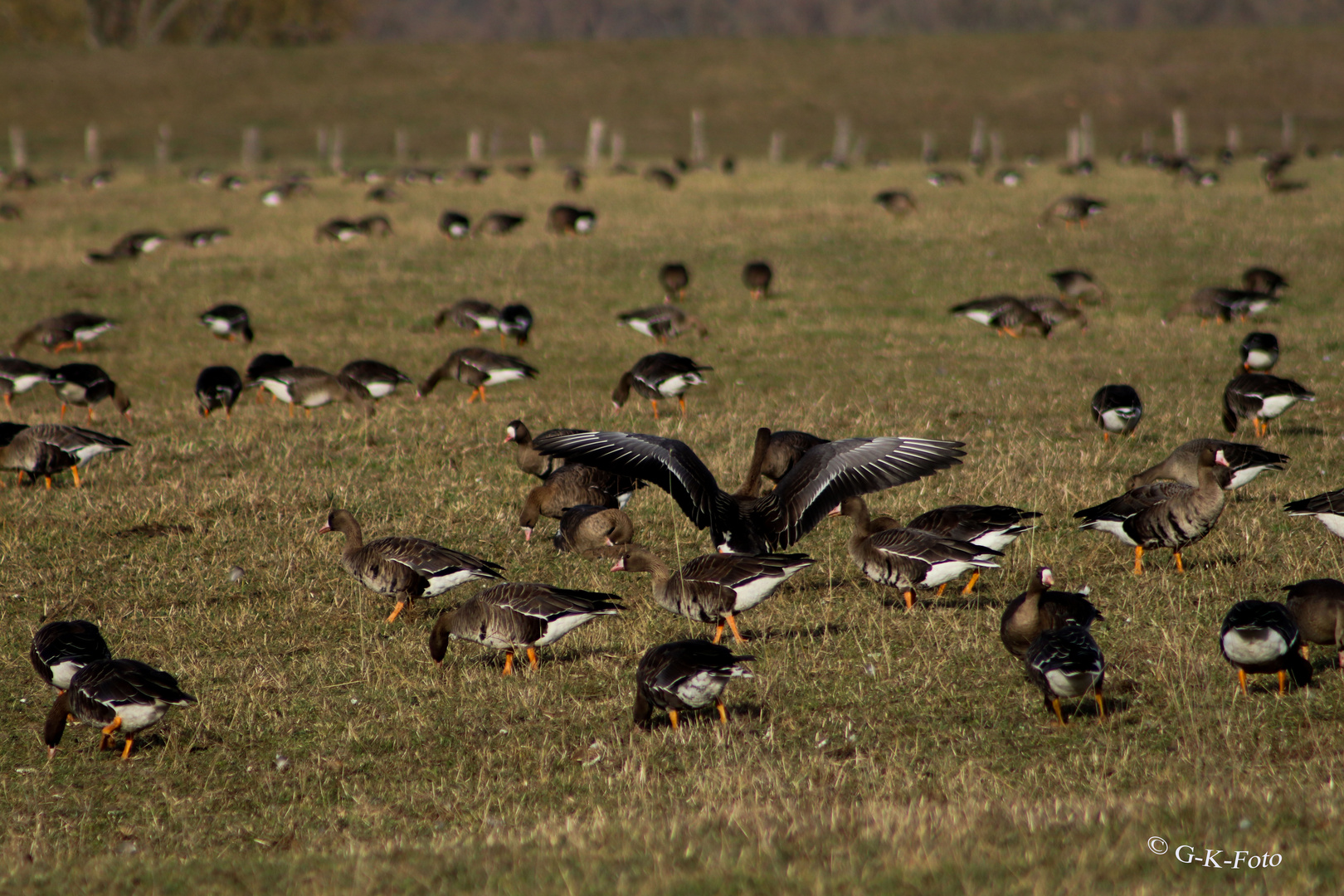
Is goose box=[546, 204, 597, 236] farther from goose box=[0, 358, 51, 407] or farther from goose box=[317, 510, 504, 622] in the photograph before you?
goose box=[317, 510, 504, 622]

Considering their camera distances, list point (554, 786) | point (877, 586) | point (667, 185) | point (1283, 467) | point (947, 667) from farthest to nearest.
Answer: point (667, 185) < point (1283, 467) < point (877, 586) < point (947, 667) < point (554, 786)

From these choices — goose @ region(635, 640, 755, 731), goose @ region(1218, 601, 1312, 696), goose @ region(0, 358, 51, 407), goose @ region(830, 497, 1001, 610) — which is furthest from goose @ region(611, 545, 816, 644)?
goose @ region(0, 358, 51, 407)

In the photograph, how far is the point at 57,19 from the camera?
Answer: 359 feet

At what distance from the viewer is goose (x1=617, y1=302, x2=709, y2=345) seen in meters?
23.5

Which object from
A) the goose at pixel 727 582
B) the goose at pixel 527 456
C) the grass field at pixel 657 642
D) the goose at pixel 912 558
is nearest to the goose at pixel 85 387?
the grass field at pixel 657 642

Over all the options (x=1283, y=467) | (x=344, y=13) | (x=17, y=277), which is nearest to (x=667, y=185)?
(x=17, y=277)

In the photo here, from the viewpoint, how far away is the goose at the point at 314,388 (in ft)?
61.1

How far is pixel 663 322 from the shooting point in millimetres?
23516

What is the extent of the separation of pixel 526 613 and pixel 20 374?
45.5 ft

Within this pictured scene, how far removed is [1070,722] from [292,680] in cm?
571

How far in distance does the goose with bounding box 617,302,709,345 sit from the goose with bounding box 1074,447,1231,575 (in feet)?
44.2

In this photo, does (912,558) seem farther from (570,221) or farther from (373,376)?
(570,221)

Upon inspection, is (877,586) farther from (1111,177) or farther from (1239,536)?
(1111,177)

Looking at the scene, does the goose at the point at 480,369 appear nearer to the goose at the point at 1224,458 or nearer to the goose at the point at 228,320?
the goose at the point at 228,320
